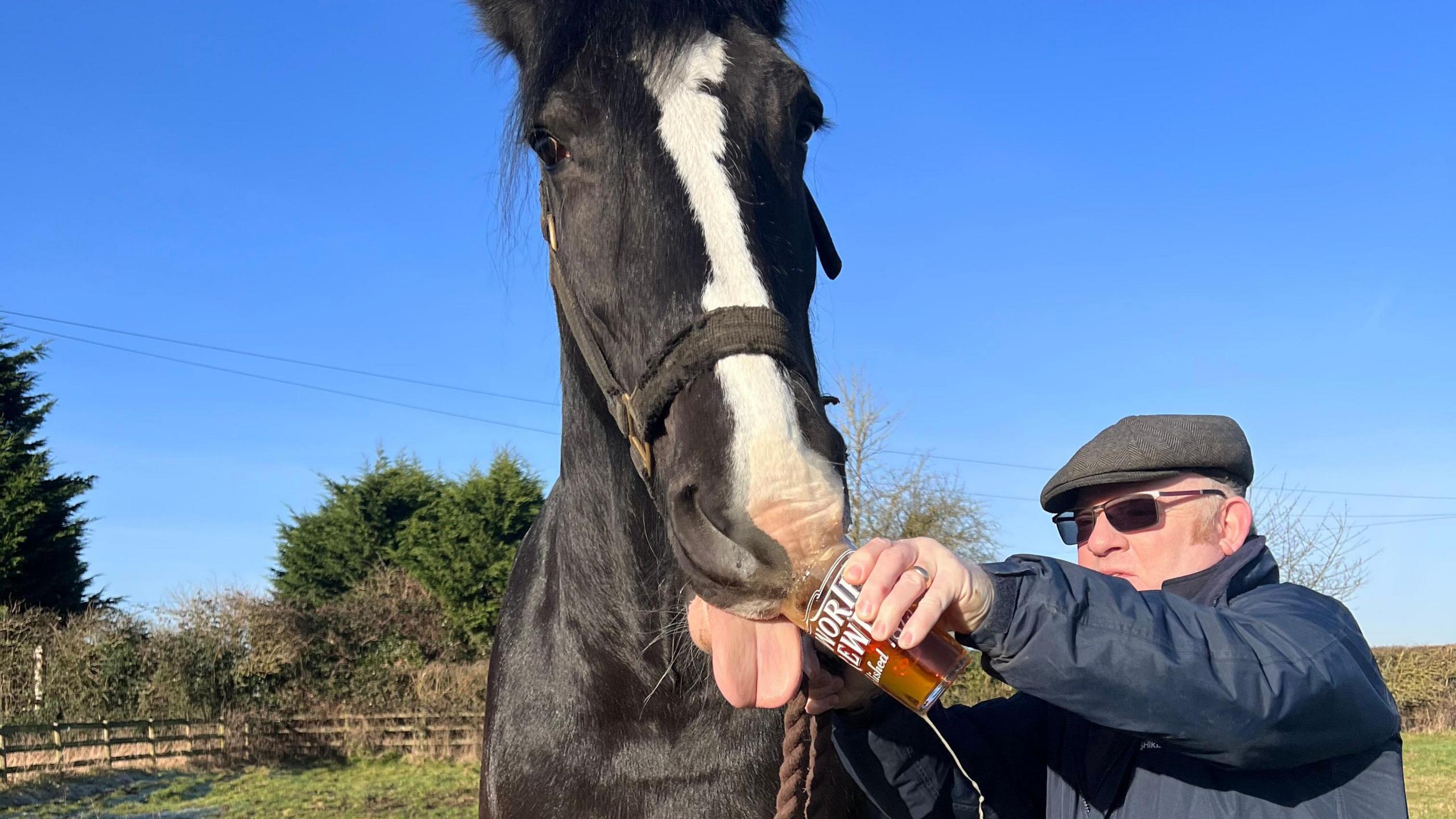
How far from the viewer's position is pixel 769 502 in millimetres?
1563

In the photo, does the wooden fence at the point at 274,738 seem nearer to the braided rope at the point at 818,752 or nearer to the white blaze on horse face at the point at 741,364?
the braided rope at the point at 818,752

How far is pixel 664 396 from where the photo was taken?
184 centimetres

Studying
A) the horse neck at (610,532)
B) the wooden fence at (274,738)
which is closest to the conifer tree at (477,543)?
the wooden fence at (274,738)

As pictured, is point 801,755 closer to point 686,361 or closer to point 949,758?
point 949,758

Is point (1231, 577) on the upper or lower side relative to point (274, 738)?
upper

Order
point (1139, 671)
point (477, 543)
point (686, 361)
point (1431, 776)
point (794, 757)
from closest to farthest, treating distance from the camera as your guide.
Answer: point (1139, 671)
point (686, 361)
point (794, 757)
point (1431, 776)
point (477, 543)

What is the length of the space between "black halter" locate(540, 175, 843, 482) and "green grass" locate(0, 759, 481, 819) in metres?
10.8

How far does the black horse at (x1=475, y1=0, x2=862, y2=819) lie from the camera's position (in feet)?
5.43

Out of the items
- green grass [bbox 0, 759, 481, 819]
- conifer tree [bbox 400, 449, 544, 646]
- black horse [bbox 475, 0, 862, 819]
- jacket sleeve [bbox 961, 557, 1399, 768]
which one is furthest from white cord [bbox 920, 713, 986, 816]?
conifer tree [bbox 400, 449, 544, 646]

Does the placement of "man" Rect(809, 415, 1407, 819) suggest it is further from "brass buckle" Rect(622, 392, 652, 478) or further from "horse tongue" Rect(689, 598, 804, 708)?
"brass buckle" Rect(622, 392, 652, 478)

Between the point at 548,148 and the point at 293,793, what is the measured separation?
14603 mm

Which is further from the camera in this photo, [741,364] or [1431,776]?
[1431,776]

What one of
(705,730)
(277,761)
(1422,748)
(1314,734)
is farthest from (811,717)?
(1422,748)

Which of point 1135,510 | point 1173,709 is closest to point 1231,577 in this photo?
point 1135,510
